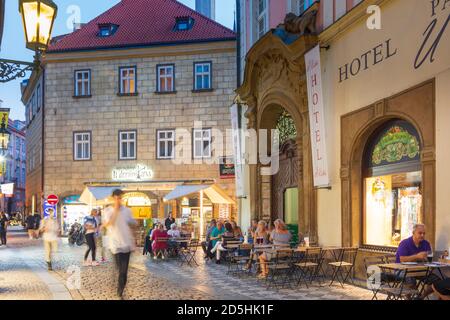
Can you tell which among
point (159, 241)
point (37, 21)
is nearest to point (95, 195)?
point (159, 241)

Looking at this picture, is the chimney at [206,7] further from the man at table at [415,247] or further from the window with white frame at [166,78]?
the man at table at [415,247]

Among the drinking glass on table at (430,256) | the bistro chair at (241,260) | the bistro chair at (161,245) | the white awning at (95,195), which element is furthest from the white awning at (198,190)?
the drinking glass on table at (430,256)

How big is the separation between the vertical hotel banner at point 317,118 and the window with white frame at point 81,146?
70.6 ft

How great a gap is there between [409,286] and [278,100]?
9592 millimetres

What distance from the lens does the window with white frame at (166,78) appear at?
3528 cm

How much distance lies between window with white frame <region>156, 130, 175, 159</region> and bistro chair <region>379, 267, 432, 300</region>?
24.9m

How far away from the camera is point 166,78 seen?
3534cm

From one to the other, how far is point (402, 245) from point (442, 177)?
1.30 meters

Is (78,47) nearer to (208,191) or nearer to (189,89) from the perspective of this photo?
(189,89)

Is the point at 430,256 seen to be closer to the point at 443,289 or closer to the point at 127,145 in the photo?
the point at 443,289

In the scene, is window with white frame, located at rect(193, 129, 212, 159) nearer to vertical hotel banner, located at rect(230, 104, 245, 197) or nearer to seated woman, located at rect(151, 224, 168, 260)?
vertical hotel banner, located at rect(230, 104, 245, 197)

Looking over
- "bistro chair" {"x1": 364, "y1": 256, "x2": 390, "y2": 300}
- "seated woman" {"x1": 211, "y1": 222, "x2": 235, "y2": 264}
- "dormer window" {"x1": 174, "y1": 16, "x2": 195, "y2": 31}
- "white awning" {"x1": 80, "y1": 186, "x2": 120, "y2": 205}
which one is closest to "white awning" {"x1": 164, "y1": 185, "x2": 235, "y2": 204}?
"white awning" {"x1": 80, "y1": 186, "x2": 120, "y2": 205}

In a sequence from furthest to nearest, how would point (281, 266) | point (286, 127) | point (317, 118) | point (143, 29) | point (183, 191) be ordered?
1. point (143, 29)
2. point (183, 191)
3. point (286, 127)
4. point (317, 118)
5. point (281, 266)
